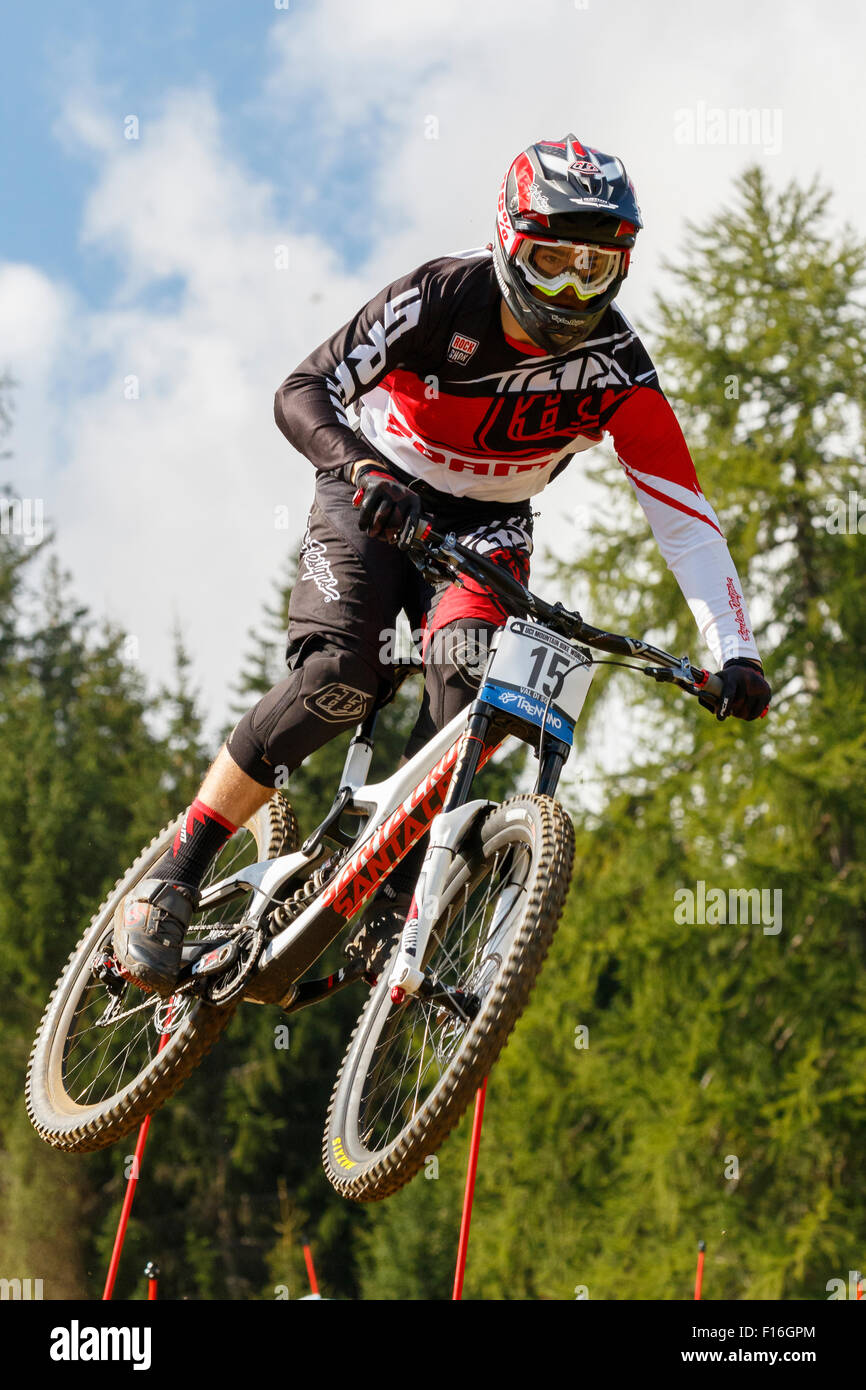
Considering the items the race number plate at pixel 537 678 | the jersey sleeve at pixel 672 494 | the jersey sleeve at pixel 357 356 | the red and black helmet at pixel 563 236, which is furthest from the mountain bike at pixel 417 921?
the red and black helmet at pixel 563 236

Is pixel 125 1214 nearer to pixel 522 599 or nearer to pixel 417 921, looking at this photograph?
pixel 417 921

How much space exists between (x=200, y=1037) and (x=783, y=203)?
793 inches

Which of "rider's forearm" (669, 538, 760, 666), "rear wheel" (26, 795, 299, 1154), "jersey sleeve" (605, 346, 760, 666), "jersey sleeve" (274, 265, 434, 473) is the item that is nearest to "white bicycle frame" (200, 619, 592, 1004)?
"rear wheel" (26, 795, 299, 1154)

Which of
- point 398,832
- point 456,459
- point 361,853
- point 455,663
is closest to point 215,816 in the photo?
point 361,853

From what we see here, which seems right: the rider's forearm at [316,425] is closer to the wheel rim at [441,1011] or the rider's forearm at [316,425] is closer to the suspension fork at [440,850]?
the suspension fork at [440,850]

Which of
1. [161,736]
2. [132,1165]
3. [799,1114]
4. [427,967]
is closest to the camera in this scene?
[427,967]

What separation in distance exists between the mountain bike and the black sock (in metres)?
0.12

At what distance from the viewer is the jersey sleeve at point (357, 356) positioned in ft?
15.8

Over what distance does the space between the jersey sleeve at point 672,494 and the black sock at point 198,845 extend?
1861mm

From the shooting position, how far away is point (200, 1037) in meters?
5.33

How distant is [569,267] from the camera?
4.59 m

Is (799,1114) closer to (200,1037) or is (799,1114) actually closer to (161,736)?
(200,1037)

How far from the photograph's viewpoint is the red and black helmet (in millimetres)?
4492
